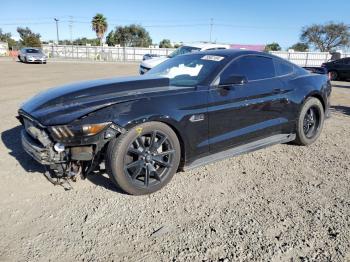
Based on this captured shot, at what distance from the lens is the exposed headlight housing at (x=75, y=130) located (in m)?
3.24

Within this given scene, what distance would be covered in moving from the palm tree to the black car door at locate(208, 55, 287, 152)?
71681 millimetres

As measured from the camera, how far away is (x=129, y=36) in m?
87.9

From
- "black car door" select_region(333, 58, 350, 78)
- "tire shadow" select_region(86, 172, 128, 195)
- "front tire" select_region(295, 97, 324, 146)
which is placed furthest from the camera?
"black car door" select_region(333, 58, 350, 78)

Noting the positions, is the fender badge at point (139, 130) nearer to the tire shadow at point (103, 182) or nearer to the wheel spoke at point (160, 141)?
the wheel spoke at point (160, 141)

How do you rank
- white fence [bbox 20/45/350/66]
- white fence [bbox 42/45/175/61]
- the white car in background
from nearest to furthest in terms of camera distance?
the white car in background < white fence [bbox 20/45/350/66] < white fence [bbox 42/45/175/61]

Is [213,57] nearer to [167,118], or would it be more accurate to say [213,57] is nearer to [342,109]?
[167,118]

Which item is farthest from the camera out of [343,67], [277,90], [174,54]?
[343,67]

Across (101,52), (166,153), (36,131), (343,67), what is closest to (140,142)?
(166,153)

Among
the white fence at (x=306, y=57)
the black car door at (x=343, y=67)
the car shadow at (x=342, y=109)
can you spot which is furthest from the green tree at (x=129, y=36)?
the car shadow at (x=342, y=109)

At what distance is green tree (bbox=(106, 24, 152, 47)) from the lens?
87250 millimetres

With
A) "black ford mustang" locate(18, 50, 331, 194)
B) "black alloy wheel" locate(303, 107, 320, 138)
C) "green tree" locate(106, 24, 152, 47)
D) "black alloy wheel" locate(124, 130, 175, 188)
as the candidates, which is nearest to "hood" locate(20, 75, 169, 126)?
"black ford mustang" locate(18, 50, 331, 194)

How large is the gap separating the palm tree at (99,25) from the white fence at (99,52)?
63.5ft

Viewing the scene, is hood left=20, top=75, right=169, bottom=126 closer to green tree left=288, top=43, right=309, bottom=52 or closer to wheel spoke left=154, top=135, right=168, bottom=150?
wheel spoke left=154, top=135, right=168, bottom=150

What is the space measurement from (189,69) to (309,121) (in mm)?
2258
